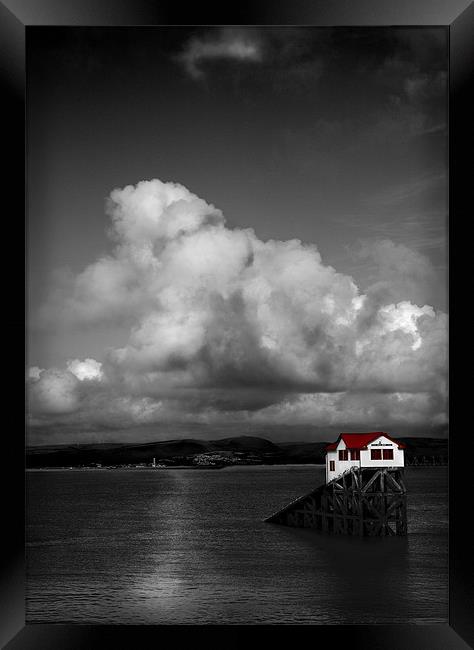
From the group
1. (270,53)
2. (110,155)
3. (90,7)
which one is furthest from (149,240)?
(90,7)

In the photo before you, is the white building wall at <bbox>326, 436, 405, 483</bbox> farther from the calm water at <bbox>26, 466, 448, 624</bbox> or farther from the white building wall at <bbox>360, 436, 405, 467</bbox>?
the calm water at <bbox>26, 466, 448, 624</bbox>

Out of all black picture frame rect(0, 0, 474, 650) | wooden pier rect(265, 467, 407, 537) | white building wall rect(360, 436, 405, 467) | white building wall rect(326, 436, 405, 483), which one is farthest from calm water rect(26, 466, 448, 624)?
black picture frame rect(0, 0, 474, 650)

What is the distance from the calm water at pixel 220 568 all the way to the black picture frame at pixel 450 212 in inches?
266

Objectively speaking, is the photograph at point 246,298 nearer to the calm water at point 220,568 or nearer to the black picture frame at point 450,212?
the calm water at point 220,568

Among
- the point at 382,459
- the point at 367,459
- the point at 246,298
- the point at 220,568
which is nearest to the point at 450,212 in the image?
the point at 367,459

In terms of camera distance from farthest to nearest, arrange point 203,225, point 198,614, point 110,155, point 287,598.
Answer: point 110,155 → point 203,225 → point 287,598 → point 198,614

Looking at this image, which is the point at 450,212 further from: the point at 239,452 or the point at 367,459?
the point at 239,452

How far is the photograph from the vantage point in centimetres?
1223

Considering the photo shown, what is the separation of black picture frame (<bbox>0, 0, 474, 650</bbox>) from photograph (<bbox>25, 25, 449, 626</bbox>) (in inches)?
107

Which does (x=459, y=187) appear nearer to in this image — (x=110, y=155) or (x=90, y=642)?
(x=90, y=642)

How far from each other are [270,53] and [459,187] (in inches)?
404

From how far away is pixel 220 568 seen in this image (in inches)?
671

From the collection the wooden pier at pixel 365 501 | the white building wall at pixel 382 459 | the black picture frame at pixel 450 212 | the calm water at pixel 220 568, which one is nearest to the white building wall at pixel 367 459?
the white building wall at pixel 382 459

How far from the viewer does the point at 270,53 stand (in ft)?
43.2
